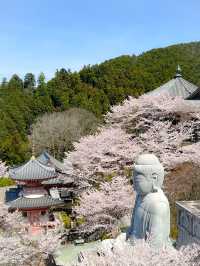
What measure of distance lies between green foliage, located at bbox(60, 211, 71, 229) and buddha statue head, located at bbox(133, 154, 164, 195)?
10438 mm

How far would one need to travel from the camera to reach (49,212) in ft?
→ 63.8

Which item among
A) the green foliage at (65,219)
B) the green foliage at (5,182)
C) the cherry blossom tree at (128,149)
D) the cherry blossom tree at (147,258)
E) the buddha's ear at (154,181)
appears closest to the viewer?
the cherry blossom tree at (147,258)

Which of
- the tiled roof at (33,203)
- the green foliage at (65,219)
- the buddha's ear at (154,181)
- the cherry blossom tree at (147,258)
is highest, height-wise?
the buddha's ear at (154,181)

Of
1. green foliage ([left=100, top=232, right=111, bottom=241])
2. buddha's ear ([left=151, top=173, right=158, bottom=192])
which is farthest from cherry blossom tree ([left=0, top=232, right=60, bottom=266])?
buddha's ear ([left=151, top=173, right=158, bottom=192])

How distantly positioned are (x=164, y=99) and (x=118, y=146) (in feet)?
15.6

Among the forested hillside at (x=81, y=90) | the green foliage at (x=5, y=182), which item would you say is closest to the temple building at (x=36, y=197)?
the green foliage at (x=5, y=182)

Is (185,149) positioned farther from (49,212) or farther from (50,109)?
(50,109)

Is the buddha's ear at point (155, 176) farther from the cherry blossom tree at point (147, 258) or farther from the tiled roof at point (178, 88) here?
the tiled roof at point (178, 88)

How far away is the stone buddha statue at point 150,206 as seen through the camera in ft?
22.2

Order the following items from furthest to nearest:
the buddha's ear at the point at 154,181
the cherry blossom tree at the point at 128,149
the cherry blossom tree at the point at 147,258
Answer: the cherry blossom tree at the point at 128,149
the buddha's ear at the point at 154,181
the cherry blossom tree at the point at 147,258

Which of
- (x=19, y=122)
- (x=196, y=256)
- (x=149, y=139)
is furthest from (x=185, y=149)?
(x=19, y=122)

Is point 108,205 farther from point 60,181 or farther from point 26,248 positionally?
→ point 60,181

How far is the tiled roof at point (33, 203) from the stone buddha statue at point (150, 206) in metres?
11.5

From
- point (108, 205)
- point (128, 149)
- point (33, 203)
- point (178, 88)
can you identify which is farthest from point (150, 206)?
point (178, 88)
